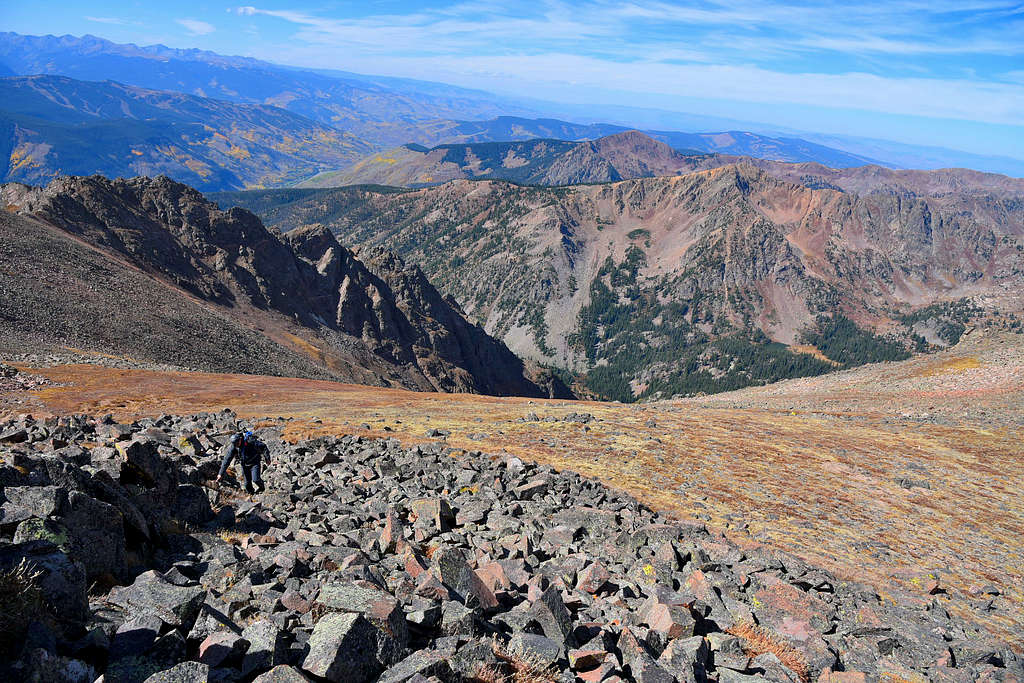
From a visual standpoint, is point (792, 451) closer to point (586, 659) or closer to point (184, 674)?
point (586, 659)

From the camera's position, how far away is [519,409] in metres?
38.5

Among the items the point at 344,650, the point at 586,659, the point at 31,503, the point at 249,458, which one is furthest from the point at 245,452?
the point at 586,659

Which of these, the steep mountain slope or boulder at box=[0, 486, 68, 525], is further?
the steep mountain slope

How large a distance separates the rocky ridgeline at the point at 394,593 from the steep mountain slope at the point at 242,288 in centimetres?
5054

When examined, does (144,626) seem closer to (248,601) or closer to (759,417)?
(248,601)

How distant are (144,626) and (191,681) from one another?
161 centimetres

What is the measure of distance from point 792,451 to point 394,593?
82.3ft

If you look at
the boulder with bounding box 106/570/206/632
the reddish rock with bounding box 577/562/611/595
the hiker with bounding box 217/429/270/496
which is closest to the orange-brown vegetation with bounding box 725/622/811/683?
the reddish rock with bounding box 577/562/611/595

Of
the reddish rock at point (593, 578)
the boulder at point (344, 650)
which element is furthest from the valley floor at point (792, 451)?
the boulder at point (344, 650)

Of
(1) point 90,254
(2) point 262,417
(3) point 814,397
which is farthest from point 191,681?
(1) point 90,254

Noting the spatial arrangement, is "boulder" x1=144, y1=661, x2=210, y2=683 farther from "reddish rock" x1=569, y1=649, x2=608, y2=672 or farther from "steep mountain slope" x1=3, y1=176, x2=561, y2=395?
"steep mountain slope" x1=3, y1=176, x2=561, y2=395

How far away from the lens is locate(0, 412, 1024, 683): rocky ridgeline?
701 centimetres

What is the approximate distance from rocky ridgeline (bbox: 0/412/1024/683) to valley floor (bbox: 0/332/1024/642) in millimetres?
3298

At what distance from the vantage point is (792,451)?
27953mm
